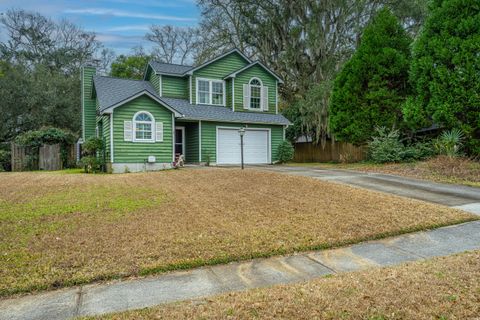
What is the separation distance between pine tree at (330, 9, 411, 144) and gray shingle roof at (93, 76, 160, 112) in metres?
9.42

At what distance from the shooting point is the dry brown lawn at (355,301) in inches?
113

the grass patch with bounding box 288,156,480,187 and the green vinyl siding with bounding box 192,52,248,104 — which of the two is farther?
the green vinyl siding with bounding box 192,52,248,104

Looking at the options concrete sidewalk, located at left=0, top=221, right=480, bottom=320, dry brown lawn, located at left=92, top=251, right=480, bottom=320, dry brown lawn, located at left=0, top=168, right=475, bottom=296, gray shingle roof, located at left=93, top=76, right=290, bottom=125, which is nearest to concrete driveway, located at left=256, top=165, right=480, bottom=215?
dry brown lawn, located at left=0, top=168, right=475, bottom=296

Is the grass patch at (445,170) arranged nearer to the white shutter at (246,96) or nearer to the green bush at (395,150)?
the green bush at (395,150)

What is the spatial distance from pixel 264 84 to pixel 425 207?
14.3m

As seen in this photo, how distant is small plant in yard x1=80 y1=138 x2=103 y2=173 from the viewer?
14.2 m

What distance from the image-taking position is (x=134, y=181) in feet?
34.6

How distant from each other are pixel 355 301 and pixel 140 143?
12.8 meters

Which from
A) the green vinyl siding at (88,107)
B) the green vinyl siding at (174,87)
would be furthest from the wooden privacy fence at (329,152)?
the green vinyl siding at (88,107)

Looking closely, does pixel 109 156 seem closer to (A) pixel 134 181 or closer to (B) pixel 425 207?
(A) pixel 134 181

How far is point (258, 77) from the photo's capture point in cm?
1952

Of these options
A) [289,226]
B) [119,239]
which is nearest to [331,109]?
[289,226]

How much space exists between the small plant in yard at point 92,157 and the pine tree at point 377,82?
11423 mm

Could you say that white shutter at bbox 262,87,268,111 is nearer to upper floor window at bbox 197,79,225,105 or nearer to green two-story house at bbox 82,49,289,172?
green two-story house at bbox 82,49,289,172
